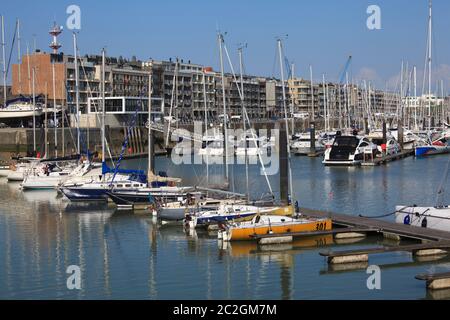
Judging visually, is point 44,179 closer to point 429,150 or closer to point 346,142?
point 346,142

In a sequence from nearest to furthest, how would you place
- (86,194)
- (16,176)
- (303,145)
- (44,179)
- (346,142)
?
(86,194) → (44,179) → (16,176) → (346,142) → (303,145)

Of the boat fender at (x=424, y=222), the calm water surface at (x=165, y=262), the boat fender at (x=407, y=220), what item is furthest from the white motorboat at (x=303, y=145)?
the boat fender at (x=424, y=222)

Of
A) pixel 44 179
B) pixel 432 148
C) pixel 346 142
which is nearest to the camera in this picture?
pixel 44 179

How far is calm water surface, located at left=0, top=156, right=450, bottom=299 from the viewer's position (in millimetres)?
23484

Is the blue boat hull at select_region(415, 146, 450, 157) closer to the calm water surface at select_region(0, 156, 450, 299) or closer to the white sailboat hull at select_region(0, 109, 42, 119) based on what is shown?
the calm water surface at select_region(0, 156, 450, 299)

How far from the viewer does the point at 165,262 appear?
27.9 metres

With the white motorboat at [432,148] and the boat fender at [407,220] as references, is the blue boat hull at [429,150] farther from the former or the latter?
the boat fender at [407,220]

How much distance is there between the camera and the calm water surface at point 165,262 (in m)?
23.5

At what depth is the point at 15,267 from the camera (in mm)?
27406

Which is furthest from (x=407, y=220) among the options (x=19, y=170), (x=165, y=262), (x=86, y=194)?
(x=19, y=170)

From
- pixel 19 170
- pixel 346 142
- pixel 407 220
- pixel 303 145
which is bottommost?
pixel 407 220

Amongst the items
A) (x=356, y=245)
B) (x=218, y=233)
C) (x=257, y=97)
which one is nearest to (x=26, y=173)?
(x=218, y=233)
